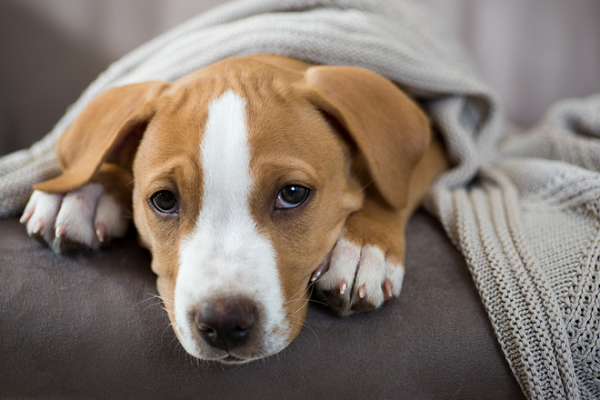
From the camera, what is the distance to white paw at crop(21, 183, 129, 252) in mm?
1198

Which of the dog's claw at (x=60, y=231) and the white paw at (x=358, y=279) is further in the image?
the dog's claw at (x=60, y=231)

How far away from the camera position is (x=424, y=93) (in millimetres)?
1683

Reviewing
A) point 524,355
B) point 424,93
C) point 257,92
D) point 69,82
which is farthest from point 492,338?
point 69,82

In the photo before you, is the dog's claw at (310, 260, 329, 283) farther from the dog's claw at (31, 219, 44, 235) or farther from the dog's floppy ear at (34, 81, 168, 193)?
the dog's claw at (31, 219, 44, 235)

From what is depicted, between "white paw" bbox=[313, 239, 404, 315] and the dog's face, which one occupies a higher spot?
the dog's face

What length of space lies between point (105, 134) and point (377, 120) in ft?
2.47

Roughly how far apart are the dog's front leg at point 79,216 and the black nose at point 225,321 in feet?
1.62

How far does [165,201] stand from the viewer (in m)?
1.13

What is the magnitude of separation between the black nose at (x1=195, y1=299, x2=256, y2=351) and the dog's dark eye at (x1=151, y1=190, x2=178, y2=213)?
0.31 meters

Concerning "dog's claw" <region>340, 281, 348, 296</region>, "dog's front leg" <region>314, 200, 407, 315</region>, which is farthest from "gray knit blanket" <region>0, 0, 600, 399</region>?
"dog's claw" <region>340, 281, 348, 296</region>

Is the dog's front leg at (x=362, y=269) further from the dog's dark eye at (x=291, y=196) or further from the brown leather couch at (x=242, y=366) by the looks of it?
the dog's dark eye at (x=291, y=196)

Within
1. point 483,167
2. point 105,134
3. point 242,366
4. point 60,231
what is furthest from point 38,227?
point 483,167

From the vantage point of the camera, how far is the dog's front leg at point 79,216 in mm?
1199

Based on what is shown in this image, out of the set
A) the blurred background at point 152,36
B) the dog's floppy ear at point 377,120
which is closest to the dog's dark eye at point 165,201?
the dog's floppy ear at point 377,120
